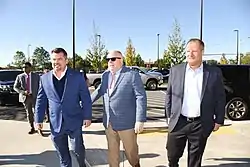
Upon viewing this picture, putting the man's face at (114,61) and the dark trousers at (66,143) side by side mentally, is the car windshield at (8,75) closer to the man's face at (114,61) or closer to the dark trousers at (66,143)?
the dark trousers at (66,143)

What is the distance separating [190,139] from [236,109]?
6906mm

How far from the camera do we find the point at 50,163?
5.53 m

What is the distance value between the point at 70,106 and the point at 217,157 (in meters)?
2.75

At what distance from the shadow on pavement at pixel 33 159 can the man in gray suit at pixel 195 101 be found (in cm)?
224

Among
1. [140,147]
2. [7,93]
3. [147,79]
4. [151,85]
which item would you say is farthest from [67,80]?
[151,85]

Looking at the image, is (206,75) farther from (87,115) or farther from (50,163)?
(50,163)

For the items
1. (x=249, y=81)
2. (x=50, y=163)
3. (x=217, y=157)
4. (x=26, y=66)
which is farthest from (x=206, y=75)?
(x=249, y=81)

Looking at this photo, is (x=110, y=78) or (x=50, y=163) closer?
(x=110, y=78)

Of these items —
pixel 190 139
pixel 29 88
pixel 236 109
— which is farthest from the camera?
pixel 236 109

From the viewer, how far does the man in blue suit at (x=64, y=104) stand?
431cm

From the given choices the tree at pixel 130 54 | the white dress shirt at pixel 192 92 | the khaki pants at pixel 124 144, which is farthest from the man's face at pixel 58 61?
the tree at pixel 130 54

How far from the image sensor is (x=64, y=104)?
430 cm

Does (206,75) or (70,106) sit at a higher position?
(206,75)

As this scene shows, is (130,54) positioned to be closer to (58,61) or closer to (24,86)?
(24,86)
